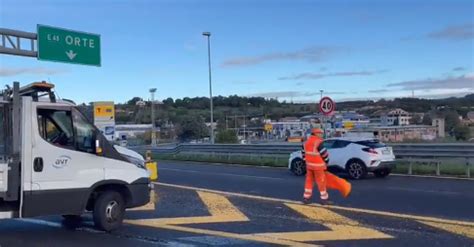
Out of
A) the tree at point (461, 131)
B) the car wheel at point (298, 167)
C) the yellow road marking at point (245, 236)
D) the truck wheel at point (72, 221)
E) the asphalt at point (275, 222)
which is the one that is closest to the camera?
the yellow road marking at point (245, 236)

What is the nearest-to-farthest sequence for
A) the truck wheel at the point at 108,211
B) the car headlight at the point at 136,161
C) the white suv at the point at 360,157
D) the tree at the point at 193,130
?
1. the truck wheel at the point at 108,211
2. the car headlight at the point at 136,161
3. the white suv at the point at 360,157
4. the tree at the point at 193,130

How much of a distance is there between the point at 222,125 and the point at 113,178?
141ft

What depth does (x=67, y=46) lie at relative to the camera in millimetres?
19453

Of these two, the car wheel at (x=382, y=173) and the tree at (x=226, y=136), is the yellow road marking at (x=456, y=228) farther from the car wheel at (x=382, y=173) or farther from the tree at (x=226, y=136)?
the tree at (x=226, y=136)

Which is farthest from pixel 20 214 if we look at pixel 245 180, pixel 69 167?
pixel 245 180

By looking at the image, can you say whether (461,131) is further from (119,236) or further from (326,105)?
(119,236)

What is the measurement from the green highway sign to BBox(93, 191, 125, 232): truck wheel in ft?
37.1

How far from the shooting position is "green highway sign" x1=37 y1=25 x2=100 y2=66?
1867 cm

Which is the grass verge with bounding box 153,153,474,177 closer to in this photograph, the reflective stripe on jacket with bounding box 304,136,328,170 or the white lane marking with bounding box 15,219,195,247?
the reflective stripe on jacket with bounding box 304,136,328,170

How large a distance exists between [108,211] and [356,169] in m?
10.6

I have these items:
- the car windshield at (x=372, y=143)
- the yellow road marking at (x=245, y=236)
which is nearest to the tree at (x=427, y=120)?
the car windshield at (x=372, y=143)

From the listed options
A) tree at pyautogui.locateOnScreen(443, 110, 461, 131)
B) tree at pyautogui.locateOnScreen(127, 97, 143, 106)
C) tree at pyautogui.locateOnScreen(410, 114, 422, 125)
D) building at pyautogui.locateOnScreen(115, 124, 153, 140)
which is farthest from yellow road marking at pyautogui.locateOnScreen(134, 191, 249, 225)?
tree at pyautogui.locateOnScreen(127, 97, 143, 106)

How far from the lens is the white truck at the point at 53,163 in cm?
796

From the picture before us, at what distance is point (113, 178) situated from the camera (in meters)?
8.66
